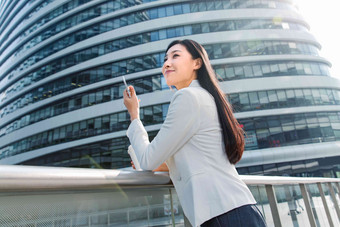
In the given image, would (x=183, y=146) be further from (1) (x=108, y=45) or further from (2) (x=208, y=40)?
(1) (x=108, y=45)

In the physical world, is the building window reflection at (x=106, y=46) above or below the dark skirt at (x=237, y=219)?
above

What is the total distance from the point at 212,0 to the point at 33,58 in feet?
80.2

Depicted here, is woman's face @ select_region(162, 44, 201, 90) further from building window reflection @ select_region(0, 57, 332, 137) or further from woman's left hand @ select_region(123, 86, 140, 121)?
building window reflection @ select_region(0, 57, 332, 137)

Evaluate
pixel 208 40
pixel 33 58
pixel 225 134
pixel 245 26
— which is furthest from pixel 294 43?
pixel 33 58

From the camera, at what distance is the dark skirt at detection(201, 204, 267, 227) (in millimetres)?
912

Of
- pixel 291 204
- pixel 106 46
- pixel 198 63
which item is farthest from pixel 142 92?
pixel 198 63

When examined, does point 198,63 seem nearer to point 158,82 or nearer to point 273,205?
point 273,205

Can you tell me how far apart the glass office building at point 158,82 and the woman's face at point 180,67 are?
62.5 ft

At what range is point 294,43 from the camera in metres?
23.8

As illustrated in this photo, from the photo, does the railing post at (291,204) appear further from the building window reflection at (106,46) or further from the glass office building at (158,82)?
the building window reflection at (106,46)

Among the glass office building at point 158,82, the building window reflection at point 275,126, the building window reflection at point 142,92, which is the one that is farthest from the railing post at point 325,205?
the building window reflection at point 275,126

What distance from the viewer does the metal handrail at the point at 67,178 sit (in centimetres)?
64

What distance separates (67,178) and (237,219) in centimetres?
72

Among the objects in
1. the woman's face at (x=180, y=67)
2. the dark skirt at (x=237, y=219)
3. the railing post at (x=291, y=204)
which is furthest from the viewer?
the railing post at (x=291, y=204)
